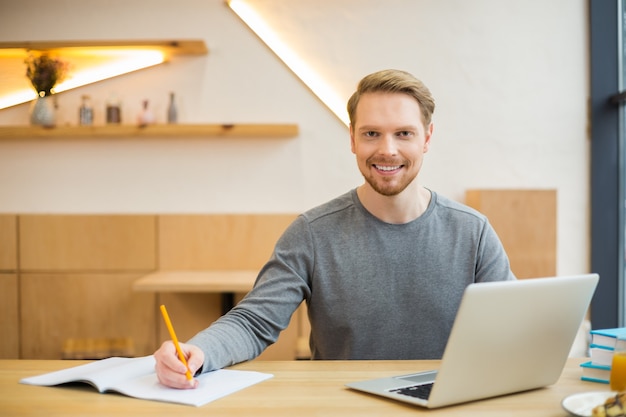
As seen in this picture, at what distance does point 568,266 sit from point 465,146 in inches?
37.0

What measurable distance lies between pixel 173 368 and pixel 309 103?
3037mm

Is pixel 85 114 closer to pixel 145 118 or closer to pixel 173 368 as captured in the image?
pixel 145 118

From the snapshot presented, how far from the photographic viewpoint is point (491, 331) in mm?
1328

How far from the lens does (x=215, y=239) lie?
171 inches

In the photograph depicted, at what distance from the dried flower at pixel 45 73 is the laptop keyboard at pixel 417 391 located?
3.44m

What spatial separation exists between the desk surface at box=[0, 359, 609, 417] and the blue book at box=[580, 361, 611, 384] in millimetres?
19

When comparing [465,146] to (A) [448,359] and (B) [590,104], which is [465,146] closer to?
(B) [590,104]

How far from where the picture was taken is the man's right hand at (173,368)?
1.48 meters

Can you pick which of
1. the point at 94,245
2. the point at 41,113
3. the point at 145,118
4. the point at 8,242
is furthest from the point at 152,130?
the point at 8,242

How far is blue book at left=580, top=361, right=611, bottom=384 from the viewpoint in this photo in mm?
1567

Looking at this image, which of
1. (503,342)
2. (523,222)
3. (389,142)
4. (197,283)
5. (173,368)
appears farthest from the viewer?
(523,222)

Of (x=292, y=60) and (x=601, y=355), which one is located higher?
(x=292, y=60)

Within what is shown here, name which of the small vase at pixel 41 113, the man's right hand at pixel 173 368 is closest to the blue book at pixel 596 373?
the man's right hand at pixel 173 368

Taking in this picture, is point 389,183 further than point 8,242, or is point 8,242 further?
point 8,242
